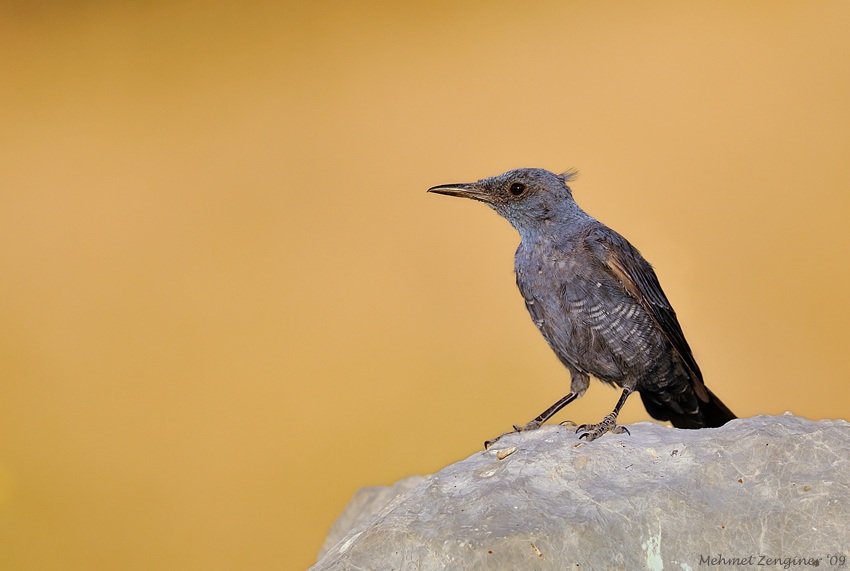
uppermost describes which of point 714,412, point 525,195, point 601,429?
point 525,195

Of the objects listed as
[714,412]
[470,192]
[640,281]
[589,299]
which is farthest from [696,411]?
[470,192]

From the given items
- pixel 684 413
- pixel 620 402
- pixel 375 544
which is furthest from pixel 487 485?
pixel 684 413

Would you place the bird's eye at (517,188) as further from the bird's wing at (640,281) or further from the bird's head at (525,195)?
the bird's wing at (640,281)

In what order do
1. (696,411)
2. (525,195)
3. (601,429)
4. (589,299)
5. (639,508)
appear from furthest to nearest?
(696,411) < (525,195) < (589,299) < (601,429) < (639,508)

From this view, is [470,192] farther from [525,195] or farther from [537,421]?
[537,421]

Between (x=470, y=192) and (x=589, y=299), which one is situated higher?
(x=470, y=192)

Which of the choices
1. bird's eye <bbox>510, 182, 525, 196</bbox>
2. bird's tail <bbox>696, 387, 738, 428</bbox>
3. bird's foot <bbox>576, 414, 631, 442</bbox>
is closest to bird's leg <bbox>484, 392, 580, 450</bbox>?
bird's foot <bbox>576, 414, 631, 442</bbox>

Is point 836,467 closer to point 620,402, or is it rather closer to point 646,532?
point 646,532

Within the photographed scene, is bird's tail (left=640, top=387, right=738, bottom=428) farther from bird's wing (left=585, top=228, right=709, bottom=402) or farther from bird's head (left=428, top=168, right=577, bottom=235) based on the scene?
bird's head (left=428, top=168, right=577, bottom=235)
